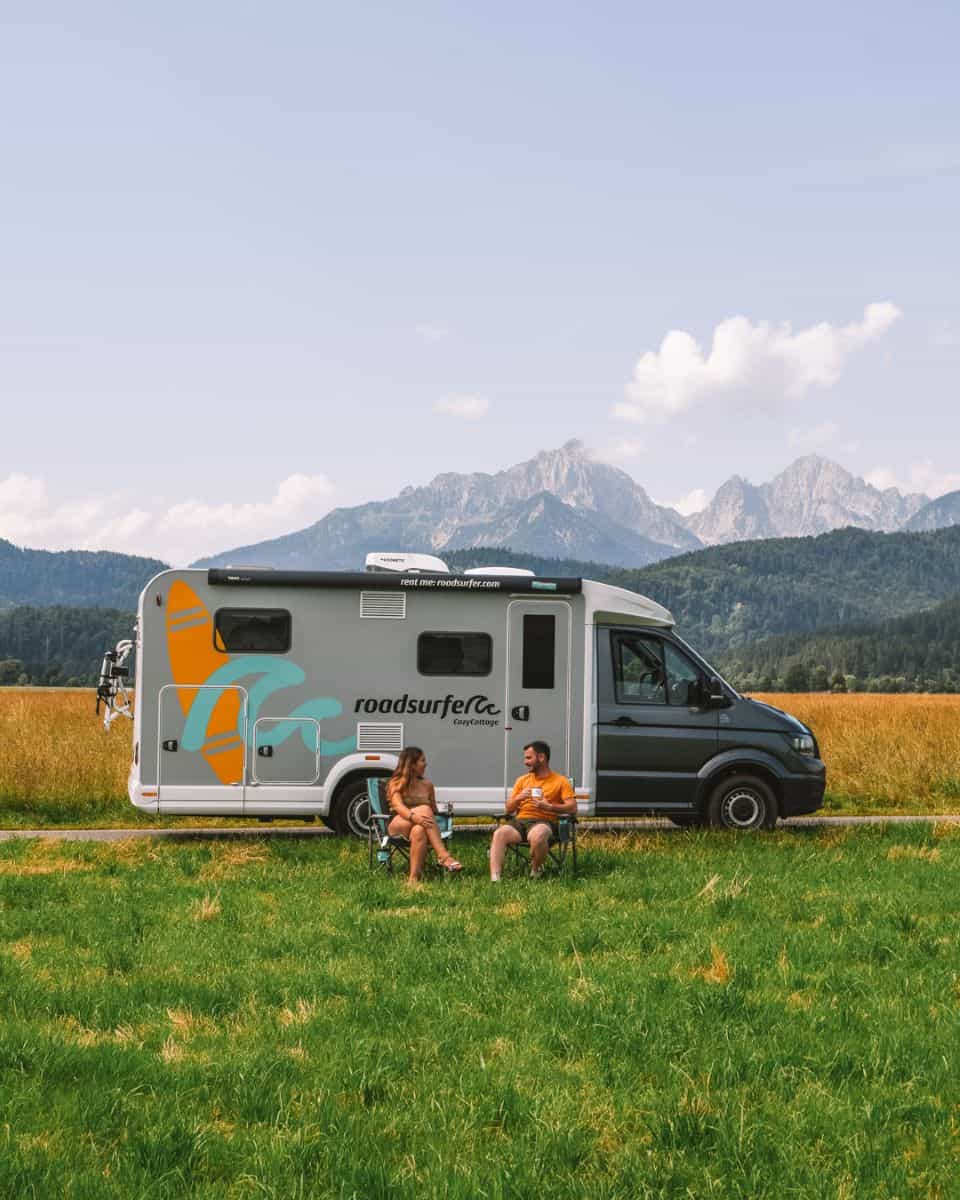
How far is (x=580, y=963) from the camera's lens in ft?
21.7

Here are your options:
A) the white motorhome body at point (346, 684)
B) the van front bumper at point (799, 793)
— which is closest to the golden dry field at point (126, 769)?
the white motorhome body at point (346, 684)

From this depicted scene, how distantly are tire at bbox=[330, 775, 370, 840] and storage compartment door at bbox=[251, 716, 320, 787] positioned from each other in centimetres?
34

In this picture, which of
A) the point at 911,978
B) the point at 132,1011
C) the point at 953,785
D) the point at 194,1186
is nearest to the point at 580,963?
the point at 911,978

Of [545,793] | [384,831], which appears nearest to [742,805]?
[545,793]

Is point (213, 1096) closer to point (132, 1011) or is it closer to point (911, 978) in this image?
point (132, 1011)

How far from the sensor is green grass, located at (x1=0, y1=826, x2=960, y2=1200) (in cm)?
406

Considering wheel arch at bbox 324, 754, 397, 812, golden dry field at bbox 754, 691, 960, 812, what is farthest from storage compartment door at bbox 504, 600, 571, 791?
golden dry field at bbox 754, 691, 960, 812

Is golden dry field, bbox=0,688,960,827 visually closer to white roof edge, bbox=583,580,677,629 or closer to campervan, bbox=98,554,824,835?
campervan, bbox=98,554,824,835

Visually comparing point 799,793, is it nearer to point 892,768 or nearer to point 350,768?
point 350,768

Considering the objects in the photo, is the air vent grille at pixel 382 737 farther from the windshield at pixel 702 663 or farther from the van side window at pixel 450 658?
the windshield at pixel 702 663

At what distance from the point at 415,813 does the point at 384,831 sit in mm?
903

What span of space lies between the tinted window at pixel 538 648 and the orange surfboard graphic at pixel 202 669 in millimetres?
3009

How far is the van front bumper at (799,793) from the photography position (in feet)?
42.4

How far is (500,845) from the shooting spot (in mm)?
9891
